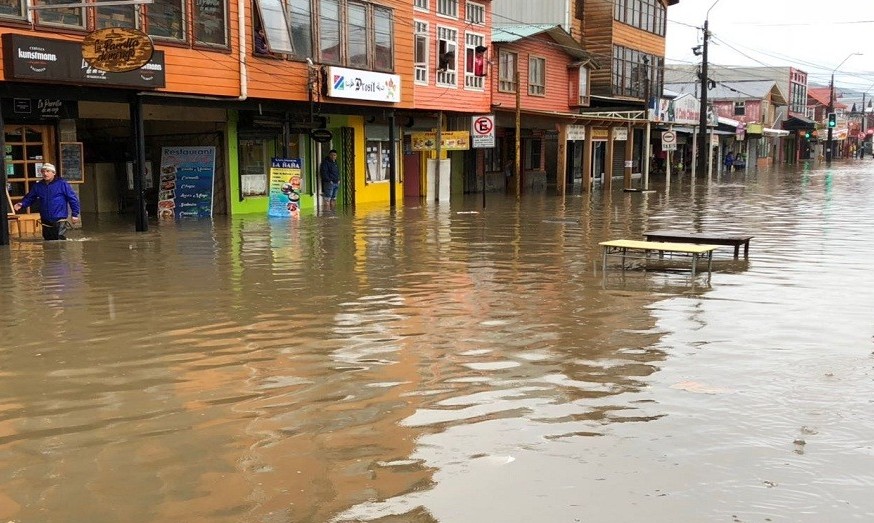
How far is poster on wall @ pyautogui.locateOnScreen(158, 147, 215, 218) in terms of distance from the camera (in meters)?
22.8

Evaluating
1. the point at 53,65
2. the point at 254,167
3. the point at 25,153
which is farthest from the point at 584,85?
the point at 53,65

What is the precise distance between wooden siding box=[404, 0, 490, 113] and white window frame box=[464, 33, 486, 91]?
0.12 m

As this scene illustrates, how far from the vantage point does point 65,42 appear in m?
16.1

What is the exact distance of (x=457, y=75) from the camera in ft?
98.9

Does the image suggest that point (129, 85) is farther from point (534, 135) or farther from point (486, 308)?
point (534, 135)

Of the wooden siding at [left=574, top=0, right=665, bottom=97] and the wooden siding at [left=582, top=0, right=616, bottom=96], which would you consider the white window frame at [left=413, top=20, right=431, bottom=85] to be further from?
the wooden siding at [left=582, top=0, right=616, bottom=96]

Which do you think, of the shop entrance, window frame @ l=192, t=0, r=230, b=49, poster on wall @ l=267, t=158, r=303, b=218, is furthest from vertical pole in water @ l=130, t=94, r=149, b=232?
poster on wall @ l=267, t=158, r=303, b=218

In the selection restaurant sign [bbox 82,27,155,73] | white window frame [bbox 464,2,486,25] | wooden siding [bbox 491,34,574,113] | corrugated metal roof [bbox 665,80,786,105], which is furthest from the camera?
corrugated metal roof [bbox 665,80,786,105]

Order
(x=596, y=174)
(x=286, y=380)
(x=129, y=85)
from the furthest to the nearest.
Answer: (x=596, y=174), (x=129, y=85), (x=286, y=380)

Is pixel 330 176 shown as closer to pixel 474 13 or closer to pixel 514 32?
pixel 474 13

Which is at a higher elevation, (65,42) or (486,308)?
(65,42)

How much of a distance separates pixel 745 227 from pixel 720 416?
15.5m

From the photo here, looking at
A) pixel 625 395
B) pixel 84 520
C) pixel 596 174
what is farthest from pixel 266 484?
pixel 596 174

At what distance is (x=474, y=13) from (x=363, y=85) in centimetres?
903
